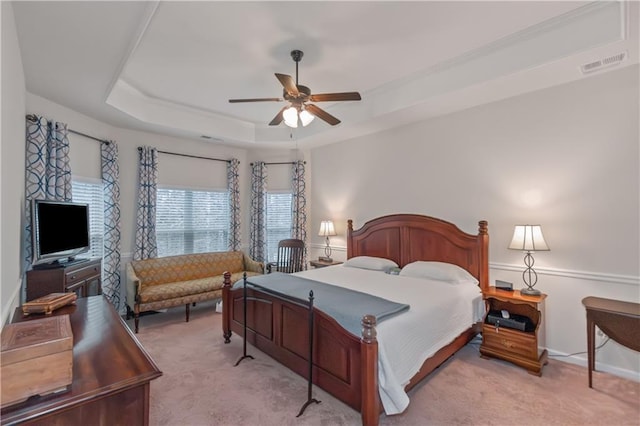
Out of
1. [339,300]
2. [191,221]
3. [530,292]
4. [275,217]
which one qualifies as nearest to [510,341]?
[530,292]

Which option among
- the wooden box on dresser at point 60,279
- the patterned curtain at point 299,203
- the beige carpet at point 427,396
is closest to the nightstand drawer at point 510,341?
the beige carpet at point 427,396

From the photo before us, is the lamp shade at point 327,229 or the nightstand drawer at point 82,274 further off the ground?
the lamp shade at point 327,229

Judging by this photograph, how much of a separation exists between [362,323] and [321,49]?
2.55 metres

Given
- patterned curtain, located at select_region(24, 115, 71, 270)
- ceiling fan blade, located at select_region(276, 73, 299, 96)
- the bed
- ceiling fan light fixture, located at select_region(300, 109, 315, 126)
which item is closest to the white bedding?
the bed

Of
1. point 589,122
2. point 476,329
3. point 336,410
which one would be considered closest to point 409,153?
point 589,122

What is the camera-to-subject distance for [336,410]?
2344 millimetres

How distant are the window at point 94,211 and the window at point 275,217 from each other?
2.69 meters

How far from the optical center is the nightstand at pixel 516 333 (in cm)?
289

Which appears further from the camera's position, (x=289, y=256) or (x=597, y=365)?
(x=289, y=256)

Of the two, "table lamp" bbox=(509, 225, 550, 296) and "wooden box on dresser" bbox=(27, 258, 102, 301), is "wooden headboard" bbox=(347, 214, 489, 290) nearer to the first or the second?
"table lamp" bbox=(509, 225, 550, 296)

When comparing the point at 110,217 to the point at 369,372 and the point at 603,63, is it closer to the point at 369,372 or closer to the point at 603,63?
the point at 369,372

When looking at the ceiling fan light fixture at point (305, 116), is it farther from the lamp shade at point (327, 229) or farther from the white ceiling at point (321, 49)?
the lamp shade at point (327, 229)

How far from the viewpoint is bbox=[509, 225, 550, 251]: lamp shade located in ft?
9.91

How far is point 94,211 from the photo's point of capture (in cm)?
434
